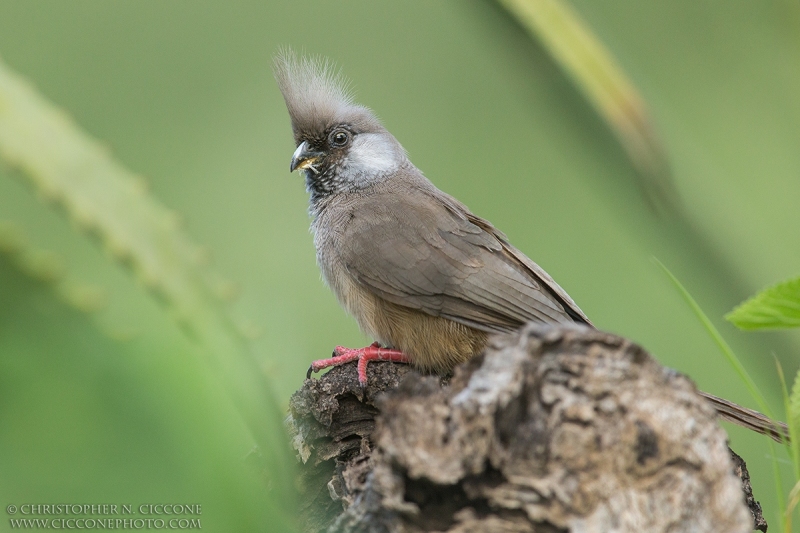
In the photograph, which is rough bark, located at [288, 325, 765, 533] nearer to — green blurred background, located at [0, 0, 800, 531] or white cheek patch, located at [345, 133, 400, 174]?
green blurred background, located at [0, 0, 800, 531]

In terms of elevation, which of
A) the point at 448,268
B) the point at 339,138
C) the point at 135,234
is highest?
the point at 339,138

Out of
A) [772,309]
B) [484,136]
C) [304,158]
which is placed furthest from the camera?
[484,136]

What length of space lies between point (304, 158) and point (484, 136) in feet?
4.63

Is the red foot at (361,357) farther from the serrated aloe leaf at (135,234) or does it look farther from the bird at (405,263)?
the serrated aloe leaf at (135,234)

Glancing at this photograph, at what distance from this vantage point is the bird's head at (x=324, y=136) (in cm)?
421

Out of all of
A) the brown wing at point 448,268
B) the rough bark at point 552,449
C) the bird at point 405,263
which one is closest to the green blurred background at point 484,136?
the bird at point 405,263

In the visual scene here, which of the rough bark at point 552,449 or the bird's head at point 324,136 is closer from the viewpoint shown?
the rough bark at point 552,449

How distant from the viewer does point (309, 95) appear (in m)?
4.27

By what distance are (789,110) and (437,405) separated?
427 cm

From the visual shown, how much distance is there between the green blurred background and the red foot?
0.46ft

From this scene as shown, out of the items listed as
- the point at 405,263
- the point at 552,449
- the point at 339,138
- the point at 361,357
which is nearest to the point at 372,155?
the point at 339,138

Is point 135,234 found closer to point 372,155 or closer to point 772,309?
point 772,309

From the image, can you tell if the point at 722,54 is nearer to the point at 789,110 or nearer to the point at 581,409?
the point at 789,110

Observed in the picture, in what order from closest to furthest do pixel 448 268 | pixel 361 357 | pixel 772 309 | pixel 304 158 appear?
pixel 772 309 < pixel 361 357 < pixel 448 268 < pixel 304 158
